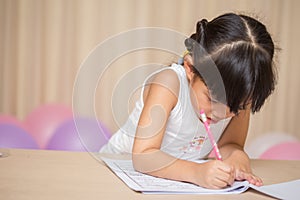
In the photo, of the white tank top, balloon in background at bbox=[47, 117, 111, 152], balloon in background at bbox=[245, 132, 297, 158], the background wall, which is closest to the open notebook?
the white tank top

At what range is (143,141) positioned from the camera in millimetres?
820

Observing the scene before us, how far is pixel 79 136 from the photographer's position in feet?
4.49

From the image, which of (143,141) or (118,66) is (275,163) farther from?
(118,66)

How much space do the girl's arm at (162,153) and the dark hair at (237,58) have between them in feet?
0.27

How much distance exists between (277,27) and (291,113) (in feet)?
1.38

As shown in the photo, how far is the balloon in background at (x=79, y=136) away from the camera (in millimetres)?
1186

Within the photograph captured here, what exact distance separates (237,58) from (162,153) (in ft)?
0.71

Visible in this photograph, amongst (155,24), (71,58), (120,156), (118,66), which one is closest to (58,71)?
(71,58)

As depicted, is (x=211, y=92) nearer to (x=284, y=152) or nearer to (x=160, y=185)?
(x=160, y=185)

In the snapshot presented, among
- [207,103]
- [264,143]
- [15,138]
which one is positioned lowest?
[264,143]

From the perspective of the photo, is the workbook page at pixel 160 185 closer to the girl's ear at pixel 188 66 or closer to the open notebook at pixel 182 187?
the open notebook at pixel 182 187

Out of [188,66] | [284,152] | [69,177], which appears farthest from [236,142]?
[284,152]

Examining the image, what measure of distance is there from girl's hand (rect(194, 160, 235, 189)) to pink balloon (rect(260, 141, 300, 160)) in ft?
2.81

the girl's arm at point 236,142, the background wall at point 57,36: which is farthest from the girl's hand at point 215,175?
the background wall at point 57,36
